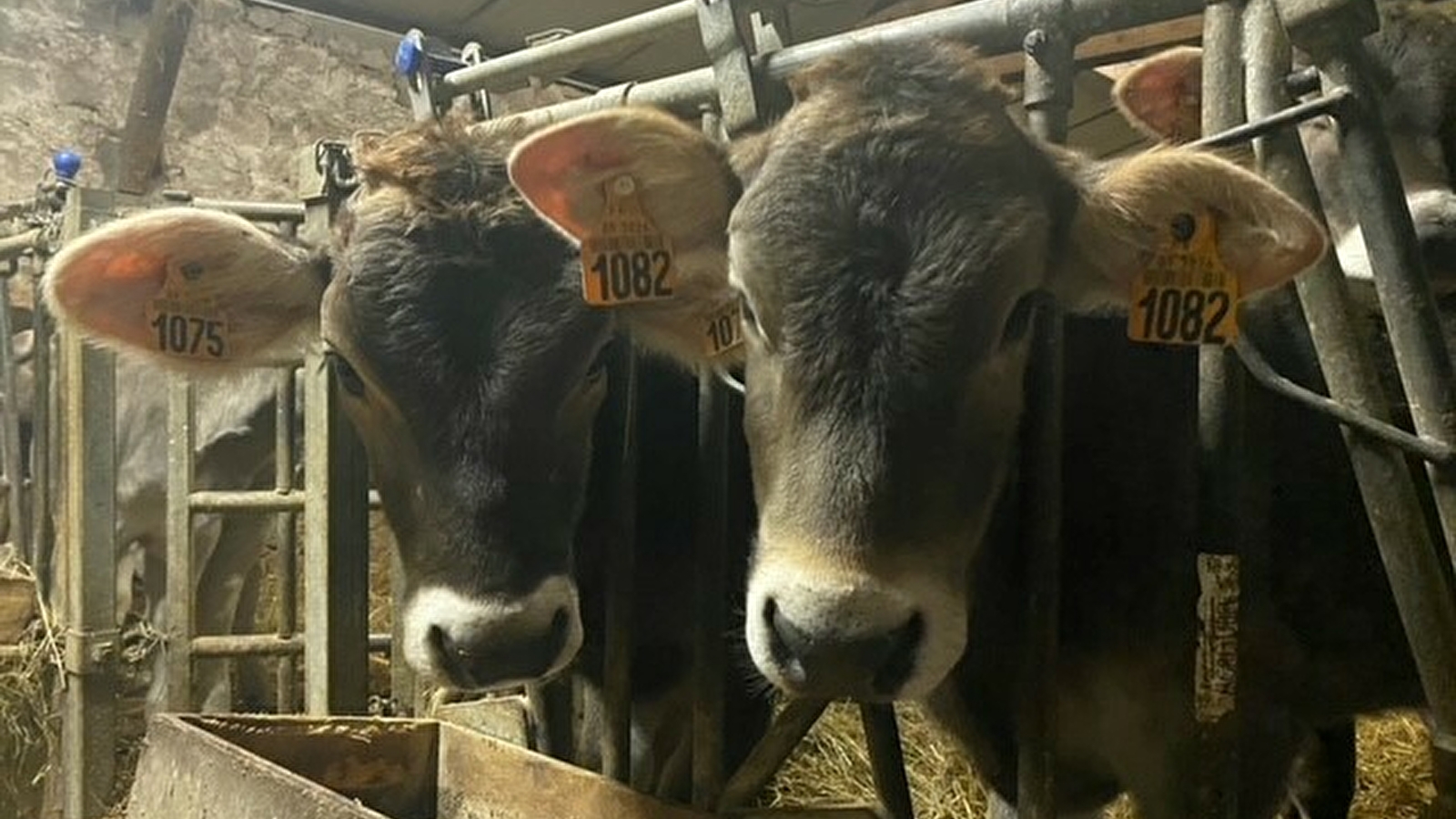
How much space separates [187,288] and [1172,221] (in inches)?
72.5

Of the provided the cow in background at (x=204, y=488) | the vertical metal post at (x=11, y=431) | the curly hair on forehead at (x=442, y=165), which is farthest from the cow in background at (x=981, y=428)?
the vertical metal post at (x=11, y=431)

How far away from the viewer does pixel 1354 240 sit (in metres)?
2.22

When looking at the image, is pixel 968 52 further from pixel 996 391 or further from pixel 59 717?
pixel 59 717

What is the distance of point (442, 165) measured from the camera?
244 cm

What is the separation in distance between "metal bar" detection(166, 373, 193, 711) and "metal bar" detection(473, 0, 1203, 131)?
79.7 inches

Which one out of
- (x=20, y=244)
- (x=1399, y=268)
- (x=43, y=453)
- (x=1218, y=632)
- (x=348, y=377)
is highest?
(x=20, y=244)

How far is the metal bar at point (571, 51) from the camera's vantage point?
2295 mm

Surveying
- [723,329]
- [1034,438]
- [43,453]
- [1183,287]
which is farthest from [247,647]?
[1183,287]

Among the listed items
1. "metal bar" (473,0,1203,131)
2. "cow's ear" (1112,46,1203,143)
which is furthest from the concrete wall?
"cow's ear" (1112,46,1203,143)

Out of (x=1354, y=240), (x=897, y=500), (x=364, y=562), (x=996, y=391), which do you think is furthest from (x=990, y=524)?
(x=364, y=562)

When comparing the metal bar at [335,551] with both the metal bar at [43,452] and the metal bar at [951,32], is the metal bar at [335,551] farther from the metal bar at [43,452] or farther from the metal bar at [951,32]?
the metal bar at [43,452]

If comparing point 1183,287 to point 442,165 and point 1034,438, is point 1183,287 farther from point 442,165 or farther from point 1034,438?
point 442,165

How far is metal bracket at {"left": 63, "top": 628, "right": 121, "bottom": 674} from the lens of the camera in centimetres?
381

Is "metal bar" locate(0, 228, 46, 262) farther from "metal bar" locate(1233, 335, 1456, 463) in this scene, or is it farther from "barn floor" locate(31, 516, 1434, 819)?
"metal bar" locate(1233, 335, 1456, 463)
